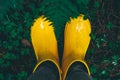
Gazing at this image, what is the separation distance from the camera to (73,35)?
2.07m

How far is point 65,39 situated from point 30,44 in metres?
0.30

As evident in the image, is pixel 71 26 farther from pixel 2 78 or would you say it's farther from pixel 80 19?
pixel 2 78

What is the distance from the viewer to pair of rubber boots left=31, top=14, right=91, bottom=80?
2.04 meters

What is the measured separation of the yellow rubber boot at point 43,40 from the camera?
2.04m

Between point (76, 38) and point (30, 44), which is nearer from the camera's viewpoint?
point (76, 38)

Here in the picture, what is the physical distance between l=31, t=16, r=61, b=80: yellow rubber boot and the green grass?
7 cm

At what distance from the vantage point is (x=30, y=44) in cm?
218

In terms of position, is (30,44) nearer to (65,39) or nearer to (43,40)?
(43,40)

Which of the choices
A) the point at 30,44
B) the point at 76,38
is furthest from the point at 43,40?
the point at 76,38

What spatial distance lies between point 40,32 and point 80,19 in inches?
13.0

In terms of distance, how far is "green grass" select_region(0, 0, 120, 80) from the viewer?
2.12 meters

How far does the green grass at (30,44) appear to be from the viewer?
212 centimetres

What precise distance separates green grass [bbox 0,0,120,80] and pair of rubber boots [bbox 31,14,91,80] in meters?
0.07

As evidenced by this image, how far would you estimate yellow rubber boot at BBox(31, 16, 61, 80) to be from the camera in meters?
2.04
